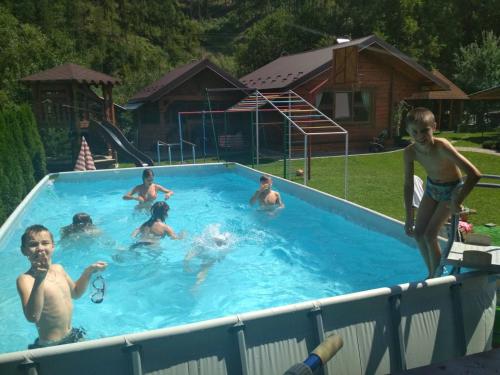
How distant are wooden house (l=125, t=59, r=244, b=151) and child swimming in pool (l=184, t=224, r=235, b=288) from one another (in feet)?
38.6

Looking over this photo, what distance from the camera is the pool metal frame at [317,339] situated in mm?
3051

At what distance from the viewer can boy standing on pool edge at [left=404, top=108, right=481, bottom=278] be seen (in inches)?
151

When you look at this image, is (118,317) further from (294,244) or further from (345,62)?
(345,62)

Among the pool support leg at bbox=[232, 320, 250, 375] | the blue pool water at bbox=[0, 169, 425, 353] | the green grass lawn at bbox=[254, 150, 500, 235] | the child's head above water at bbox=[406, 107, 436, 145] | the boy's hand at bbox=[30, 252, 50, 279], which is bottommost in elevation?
the blue pool water at bbox=[0, 169, 425, 353]

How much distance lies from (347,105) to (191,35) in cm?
3458

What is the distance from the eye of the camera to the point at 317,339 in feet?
11.3

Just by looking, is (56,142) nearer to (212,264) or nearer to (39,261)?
(212,264)

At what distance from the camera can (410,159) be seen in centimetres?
424

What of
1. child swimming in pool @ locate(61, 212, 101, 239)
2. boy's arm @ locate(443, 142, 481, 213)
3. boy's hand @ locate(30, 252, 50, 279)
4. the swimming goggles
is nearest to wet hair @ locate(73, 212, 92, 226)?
child swimming in pool @ locate(61, 212, 101, 239)

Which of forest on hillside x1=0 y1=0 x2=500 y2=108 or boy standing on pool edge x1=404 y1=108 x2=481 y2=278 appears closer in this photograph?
boy standing on pool edge x1=404 y1=108 x2=481 y2=278

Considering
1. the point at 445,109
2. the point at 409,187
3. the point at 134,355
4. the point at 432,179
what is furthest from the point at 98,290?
the point at 445,109

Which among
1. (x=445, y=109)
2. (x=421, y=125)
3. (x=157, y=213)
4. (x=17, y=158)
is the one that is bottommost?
(x=157, y=213)

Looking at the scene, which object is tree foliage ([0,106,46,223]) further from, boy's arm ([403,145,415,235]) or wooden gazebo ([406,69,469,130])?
wooden gazebo ([406,69,469,130])

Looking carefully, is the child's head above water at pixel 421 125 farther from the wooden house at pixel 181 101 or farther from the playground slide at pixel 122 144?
the wooden house at pixel 181 101
